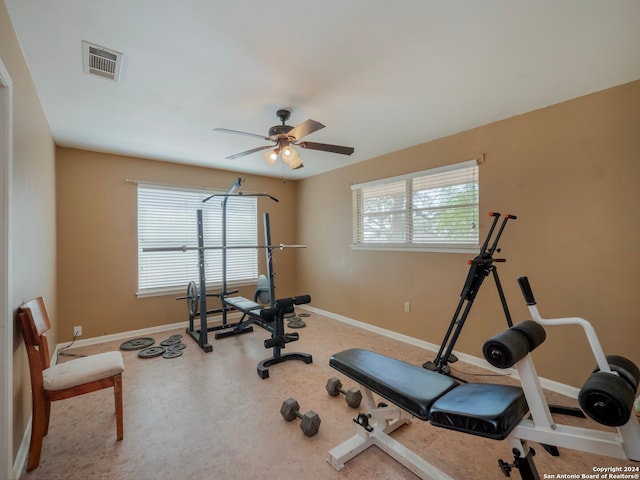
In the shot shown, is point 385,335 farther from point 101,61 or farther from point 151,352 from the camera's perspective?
point 101,61

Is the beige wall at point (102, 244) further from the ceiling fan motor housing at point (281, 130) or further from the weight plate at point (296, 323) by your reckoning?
the ceiling fan motor housing at point (281, 130)

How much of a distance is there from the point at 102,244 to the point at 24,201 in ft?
6.91

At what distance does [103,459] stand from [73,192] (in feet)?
10.5

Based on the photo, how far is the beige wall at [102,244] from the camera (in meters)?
3.53

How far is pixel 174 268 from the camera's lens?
4316mm

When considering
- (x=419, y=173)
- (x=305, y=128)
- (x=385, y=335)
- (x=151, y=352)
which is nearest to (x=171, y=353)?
(x=151, y=352)

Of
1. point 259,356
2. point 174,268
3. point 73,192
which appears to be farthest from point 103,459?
point 73,192

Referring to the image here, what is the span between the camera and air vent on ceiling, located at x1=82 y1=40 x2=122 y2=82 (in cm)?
177

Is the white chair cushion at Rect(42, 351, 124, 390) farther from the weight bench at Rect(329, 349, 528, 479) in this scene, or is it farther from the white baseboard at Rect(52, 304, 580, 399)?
the white baseboard at Rect(52, 304, 580, 399)

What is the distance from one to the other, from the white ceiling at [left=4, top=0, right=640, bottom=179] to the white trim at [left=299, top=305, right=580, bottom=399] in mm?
2492

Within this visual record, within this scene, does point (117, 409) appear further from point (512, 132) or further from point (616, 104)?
point (616, 104)

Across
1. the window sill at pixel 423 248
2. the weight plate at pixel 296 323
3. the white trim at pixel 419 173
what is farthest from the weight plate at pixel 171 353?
the white trim at pixel 419 173

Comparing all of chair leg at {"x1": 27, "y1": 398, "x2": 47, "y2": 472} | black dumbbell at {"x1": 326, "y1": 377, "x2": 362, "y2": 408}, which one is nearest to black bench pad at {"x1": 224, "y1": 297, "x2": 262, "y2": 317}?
black dumbbell at {"x1": 326, "y1": 377, "x2": 362, "y2": 408}

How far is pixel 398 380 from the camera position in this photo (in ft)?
5.30
